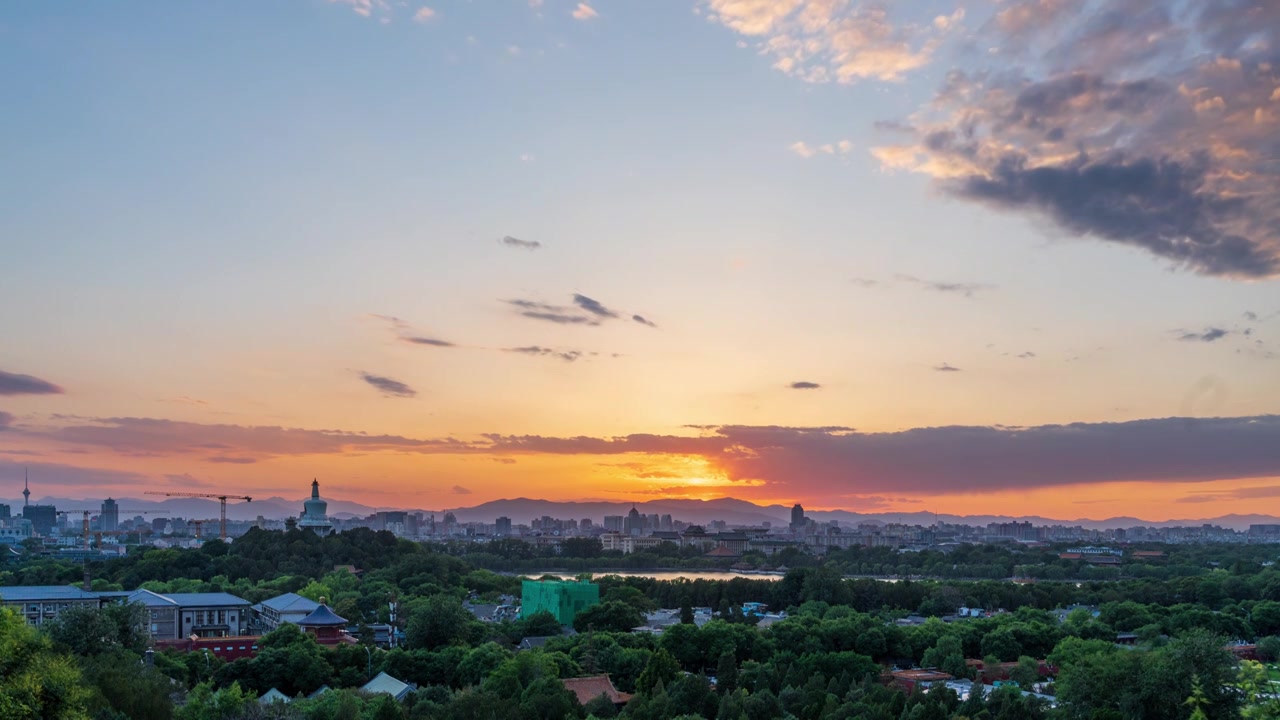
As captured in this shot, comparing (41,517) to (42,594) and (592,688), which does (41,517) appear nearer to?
(42,594)

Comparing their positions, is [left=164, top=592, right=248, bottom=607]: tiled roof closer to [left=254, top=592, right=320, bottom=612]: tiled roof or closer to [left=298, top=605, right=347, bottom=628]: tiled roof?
[left=254, top=592, right=320, bottom=612]: tiled roof

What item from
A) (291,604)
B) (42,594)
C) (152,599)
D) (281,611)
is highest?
(42,594)

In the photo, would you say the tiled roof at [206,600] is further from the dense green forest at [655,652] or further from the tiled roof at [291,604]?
the dense green forest at [655,652]

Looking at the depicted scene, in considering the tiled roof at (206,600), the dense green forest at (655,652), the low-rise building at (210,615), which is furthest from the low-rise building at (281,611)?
the dense green forest at (655,652)

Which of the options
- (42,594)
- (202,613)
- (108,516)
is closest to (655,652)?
(202,613)

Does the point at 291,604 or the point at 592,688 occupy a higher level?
the point at 291,604

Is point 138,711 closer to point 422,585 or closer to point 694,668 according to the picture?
point 694,668
